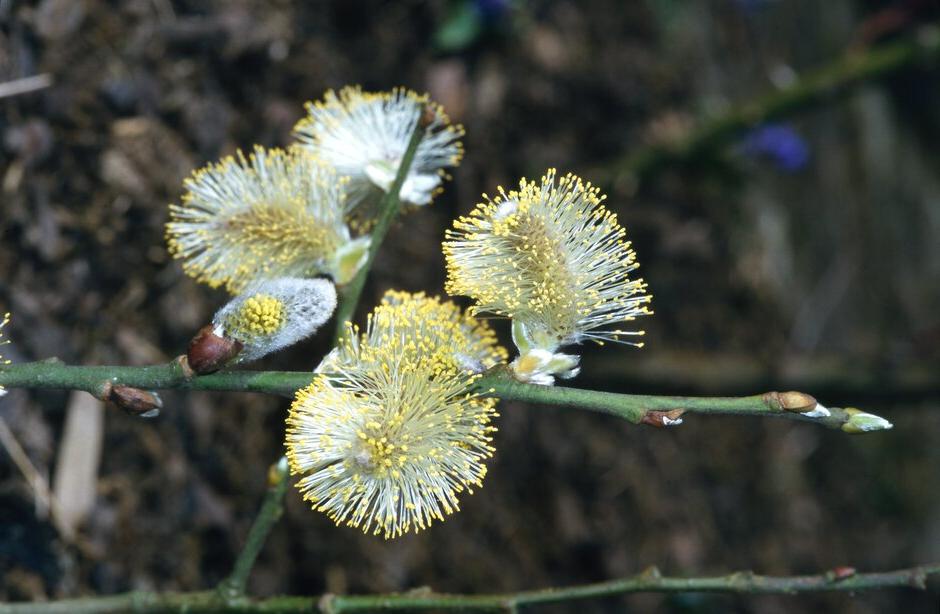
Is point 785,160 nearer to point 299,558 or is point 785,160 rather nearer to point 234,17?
point 234,17

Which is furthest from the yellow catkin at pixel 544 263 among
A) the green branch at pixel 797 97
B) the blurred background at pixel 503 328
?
the green branch at pixel 797 97

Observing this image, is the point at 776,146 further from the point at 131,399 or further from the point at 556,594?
the point at 131,399

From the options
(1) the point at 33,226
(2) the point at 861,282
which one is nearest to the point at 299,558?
(1) the point at 33,226

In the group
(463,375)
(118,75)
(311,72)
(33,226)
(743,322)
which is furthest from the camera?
(743,322)

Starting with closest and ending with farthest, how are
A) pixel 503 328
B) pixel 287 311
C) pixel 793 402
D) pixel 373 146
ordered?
pixel 793 402 → pixel 287 311 → pixel 373 146 → pixel 503 328

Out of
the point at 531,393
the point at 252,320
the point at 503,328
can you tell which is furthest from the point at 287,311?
the point at 503,328

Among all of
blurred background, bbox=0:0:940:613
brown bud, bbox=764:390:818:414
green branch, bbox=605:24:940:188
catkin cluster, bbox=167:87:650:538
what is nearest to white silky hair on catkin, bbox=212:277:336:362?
catkin cluster, bbox=167:87:650:538
